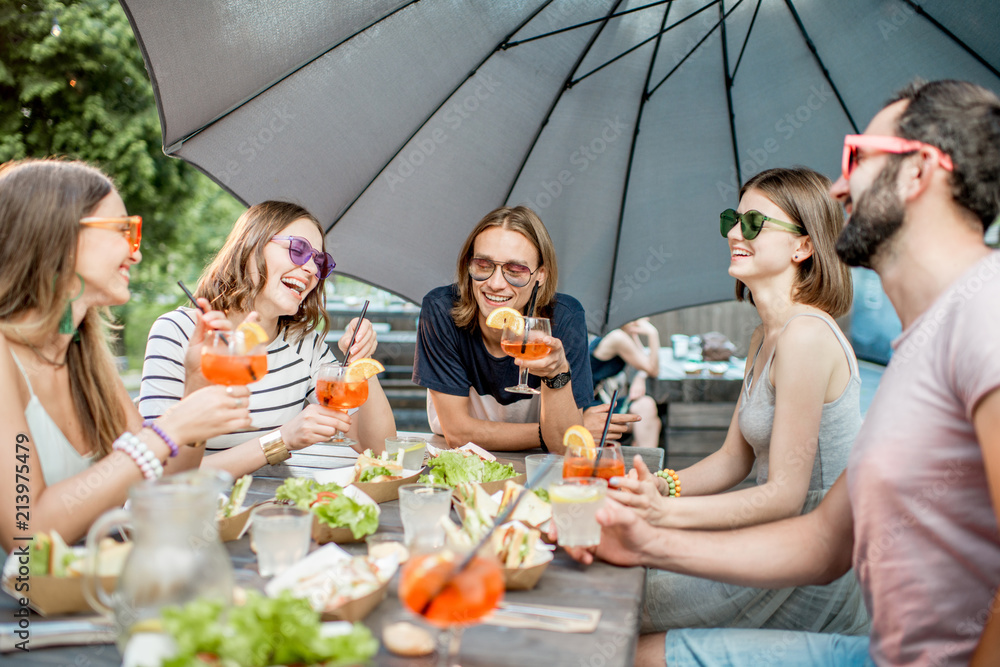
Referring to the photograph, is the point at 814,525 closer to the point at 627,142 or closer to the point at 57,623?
the point at 57,623

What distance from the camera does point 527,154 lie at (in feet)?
Answer: 12.0

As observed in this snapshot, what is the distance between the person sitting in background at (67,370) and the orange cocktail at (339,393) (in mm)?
465

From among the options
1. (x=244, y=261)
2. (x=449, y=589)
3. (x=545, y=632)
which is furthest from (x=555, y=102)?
(x=449, y=589)

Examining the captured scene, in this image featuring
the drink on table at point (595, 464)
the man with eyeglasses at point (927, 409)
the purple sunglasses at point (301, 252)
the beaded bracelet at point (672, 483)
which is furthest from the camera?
the purple sunglasses at point (301, 252)

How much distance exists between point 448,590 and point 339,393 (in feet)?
4.86

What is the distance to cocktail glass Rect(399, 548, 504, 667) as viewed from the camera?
4.03 ft

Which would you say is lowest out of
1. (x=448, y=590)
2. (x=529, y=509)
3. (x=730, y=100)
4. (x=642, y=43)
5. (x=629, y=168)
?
(x=529, y=509)

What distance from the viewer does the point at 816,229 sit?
9.02ft

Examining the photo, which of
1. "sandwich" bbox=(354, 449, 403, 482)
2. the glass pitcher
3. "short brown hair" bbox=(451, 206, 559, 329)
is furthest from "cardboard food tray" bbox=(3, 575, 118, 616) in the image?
"short brown hair" bbox=(451, 206, 559, 329)

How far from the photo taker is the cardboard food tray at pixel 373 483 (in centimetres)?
240

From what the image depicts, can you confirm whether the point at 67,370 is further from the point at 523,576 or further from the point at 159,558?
the point at 523,576

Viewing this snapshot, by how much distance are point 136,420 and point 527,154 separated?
2221 mm

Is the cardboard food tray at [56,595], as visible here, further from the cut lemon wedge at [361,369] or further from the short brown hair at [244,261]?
the short brown hair at [244,261]

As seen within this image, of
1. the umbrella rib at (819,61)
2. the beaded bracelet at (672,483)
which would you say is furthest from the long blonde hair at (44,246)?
the umbrella rib at (819,61)
